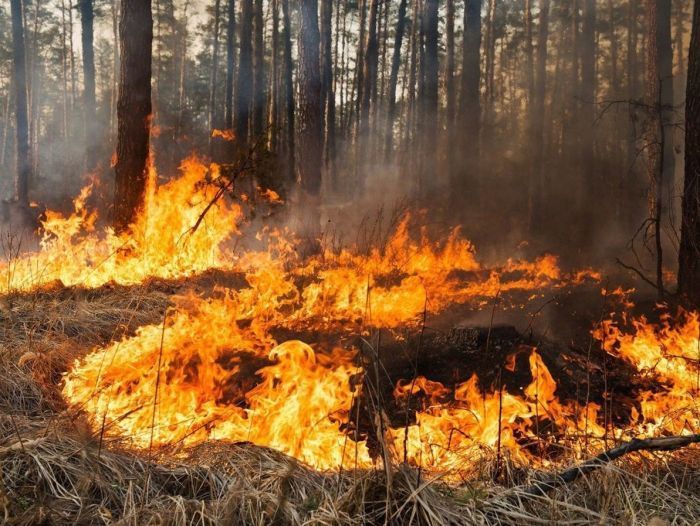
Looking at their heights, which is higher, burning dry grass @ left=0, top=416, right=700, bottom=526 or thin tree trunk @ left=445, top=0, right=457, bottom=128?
thin tree trunk @ left=445, top=0, right=457, bottom=128

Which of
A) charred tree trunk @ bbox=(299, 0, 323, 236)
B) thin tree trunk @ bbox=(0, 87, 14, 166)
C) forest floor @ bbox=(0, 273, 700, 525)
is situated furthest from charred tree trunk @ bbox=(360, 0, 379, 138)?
thin tree trunk @ bbox=(0, 87, 14, 166)

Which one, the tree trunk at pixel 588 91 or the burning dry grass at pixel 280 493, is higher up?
the tree trunk at pixel 588 91

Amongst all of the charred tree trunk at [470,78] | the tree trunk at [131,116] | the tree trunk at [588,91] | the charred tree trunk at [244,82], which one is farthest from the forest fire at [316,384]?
the tree trunk at [588,91]

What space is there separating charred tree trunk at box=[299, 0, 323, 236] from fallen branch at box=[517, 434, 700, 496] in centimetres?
646

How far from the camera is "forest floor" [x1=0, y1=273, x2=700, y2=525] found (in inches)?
68.4

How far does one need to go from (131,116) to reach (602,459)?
7093 mm

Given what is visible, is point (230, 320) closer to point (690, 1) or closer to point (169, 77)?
point (690, 1)

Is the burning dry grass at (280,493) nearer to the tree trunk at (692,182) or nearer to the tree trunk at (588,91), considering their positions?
the tree trunk at (692,182)

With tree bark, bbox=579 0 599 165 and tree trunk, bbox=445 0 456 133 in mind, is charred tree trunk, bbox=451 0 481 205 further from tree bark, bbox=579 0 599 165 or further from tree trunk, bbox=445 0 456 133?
tree bark, bbox=579 0 599 165

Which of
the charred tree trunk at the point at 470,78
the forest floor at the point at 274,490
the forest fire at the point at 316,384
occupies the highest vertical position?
the charred tree trunk at the point at 470,78

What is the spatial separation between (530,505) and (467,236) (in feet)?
38.1

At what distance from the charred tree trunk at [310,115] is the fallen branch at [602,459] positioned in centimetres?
646

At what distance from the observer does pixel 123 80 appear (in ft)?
23.2

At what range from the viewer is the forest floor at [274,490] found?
1737 mm
